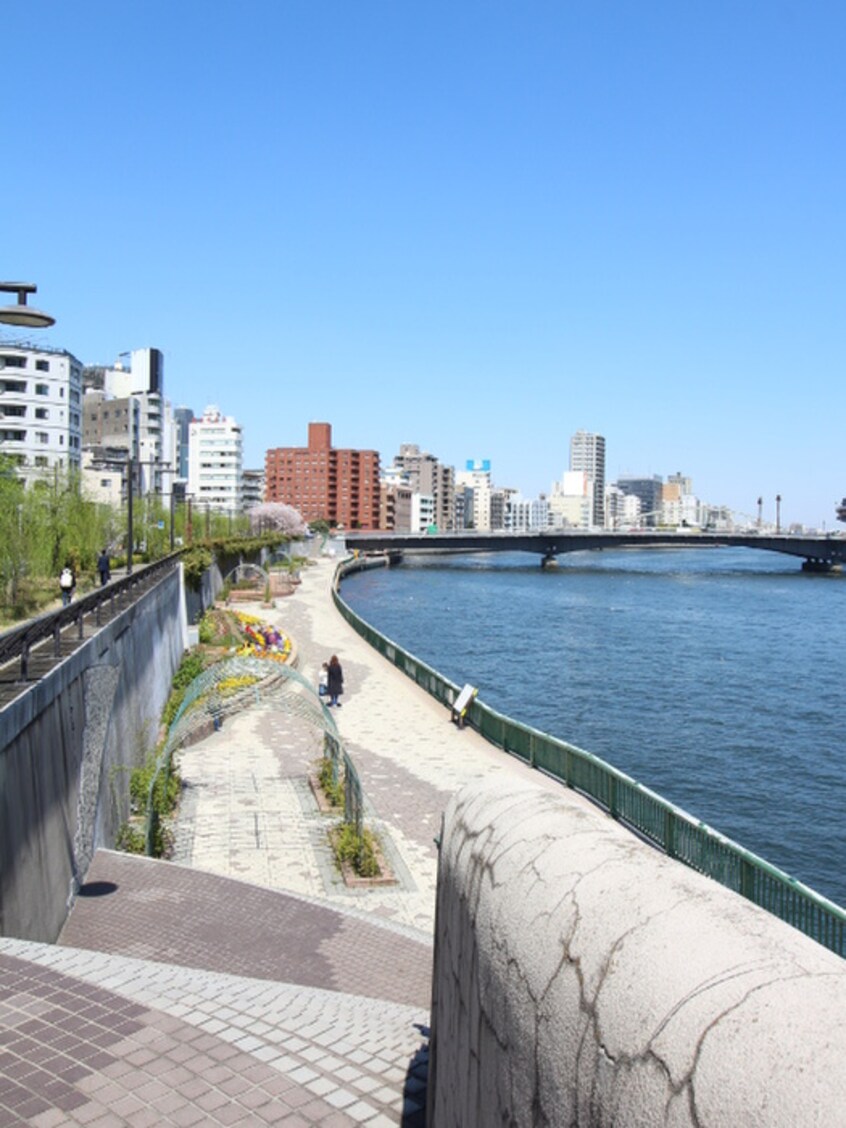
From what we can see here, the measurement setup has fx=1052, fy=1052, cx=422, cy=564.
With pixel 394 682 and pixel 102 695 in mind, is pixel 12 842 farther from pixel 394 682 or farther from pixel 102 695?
pixel 394 682

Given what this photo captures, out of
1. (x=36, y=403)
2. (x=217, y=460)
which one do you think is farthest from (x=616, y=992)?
(x=217, y=460)

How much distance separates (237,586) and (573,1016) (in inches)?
2719

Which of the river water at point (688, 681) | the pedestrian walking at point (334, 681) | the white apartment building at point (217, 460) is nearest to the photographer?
the river water at point (688, 681)

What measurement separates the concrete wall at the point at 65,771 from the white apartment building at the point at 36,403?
67.0m

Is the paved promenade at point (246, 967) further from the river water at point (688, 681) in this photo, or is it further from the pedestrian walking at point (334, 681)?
the river water at point (688, 681)

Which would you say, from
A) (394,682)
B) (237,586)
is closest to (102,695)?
(394,682)

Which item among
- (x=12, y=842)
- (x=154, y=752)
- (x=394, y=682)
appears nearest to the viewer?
(x=12, y=842)

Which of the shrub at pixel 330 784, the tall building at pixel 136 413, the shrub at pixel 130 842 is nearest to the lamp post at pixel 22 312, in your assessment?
the shrub at pixel 130 842

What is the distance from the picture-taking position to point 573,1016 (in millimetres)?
3766

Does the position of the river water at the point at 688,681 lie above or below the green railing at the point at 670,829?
below

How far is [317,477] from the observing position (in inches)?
7485

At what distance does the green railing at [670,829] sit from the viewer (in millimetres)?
11164

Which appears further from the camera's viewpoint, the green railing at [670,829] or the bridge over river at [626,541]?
the bridge over river at [626,541]

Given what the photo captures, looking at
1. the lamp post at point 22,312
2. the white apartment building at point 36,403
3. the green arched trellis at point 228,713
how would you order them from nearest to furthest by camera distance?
the lamp post at point 22,312 < the green arched trellis at point 228,713 < the white apartment building at point 36,403
